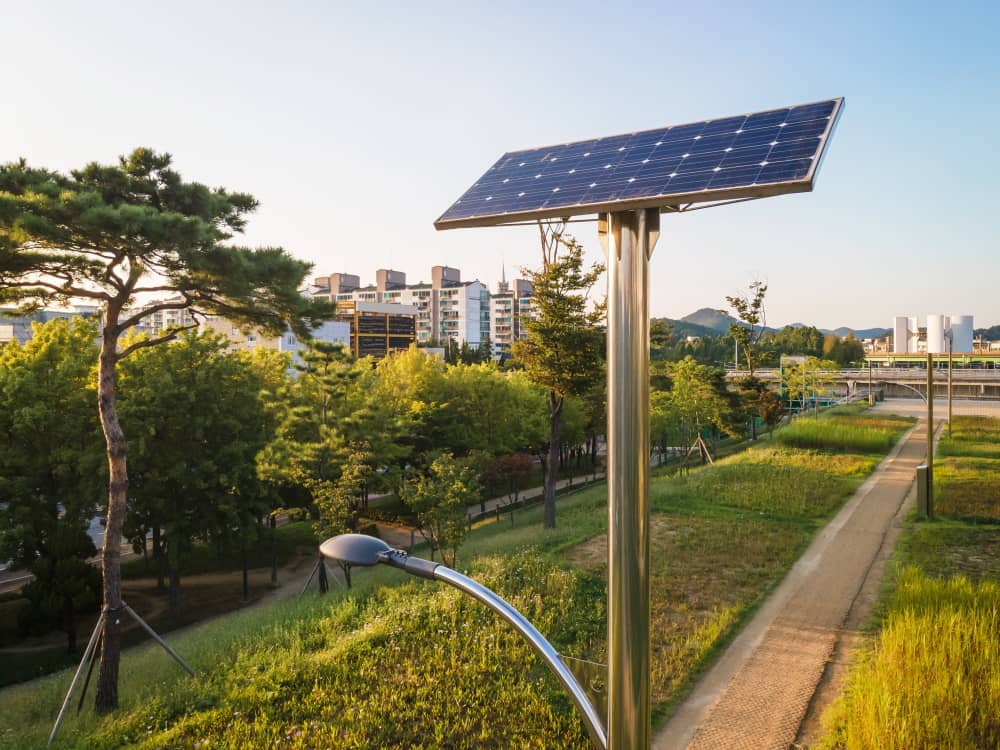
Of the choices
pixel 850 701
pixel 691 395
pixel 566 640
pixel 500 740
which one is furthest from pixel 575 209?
pixel 691 395

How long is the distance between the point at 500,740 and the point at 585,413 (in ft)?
101

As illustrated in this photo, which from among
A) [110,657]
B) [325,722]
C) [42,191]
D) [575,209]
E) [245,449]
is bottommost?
[110,657]

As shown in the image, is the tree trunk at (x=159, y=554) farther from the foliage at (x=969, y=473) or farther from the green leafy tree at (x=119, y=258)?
the foliage at (x=969, y=473)

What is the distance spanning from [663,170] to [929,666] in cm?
634

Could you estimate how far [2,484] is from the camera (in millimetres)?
17750

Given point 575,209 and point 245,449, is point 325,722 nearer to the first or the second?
point 575,209

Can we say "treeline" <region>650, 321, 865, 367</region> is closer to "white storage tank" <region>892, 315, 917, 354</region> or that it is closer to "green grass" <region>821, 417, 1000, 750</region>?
"white storage tank" <region>892, 315, 917, 354</region>

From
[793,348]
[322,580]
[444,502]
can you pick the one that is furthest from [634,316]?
[793,348]

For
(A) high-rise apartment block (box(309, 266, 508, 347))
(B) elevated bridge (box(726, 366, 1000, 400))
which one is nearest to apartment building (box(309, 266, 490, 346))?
(A) high-rise apartment block (box(309, 266, 508, 347))

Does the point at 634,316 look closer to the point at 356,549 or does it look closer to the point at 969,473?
the point at 356,549

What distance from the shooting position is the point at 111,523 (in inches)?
460

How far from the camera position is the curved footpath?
258 inches

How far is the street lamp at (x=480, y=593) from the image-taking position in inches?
117

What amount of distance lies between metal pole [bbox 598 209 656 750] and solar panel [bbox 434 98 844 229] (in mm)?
415
